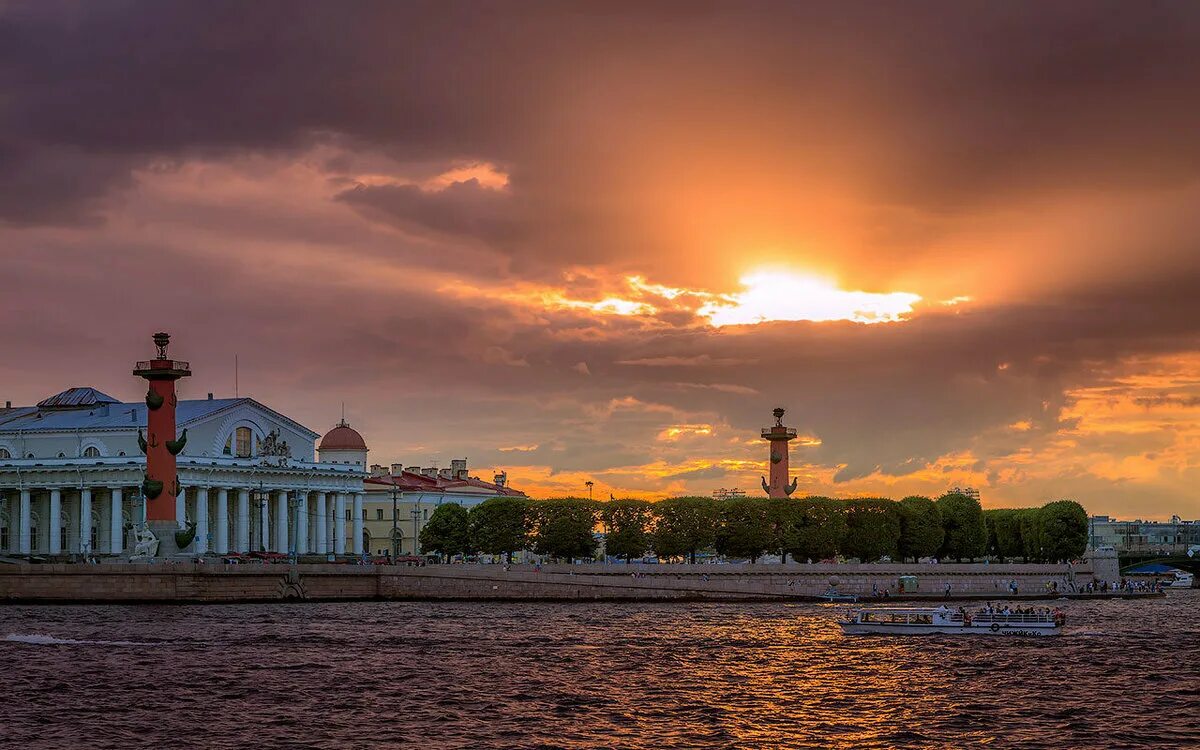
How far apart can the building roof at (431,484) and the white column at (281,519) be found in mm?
17137

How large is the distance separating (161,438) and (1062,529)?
6921 cm

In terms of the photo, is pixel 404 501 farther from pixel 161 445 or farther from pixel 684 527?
Answer: pixel 161 445

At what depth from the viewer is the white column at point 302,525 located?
130 metres

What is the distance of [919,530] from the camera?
124m

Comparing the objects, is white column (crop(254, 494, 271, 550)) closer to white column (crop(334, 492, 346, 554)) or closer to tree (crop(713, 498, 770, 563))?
white column (crop(334, 492, 346, 554))

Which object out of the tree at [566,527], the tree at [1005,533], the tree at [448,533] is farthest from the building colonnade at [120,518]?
the tree at [1005,533]

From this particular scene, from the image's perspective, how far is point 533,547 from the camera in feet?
399

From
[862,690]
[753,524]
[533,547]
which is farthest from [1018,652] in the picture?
[533,547]

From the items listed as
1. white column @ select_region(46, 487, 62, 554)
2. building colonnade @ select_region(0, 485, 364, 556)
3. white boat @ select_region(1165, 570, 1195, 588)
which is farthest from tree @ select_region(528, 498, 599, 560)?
white boat @ select_region(1165, 570, 1195, 588)

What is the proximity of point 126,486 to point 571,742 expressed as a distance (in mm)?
80499

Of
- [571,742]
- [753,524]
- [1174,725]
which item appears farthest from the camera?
[753,524]

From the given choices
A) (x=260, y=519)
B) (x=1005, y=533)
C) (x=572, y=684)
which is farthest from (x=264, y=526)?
(x=572, y=684)

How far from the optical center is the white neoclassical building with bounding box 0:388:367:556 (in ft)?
386

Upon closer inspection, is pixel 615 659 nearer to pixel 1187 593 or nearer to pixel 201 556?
pixel 201 556
